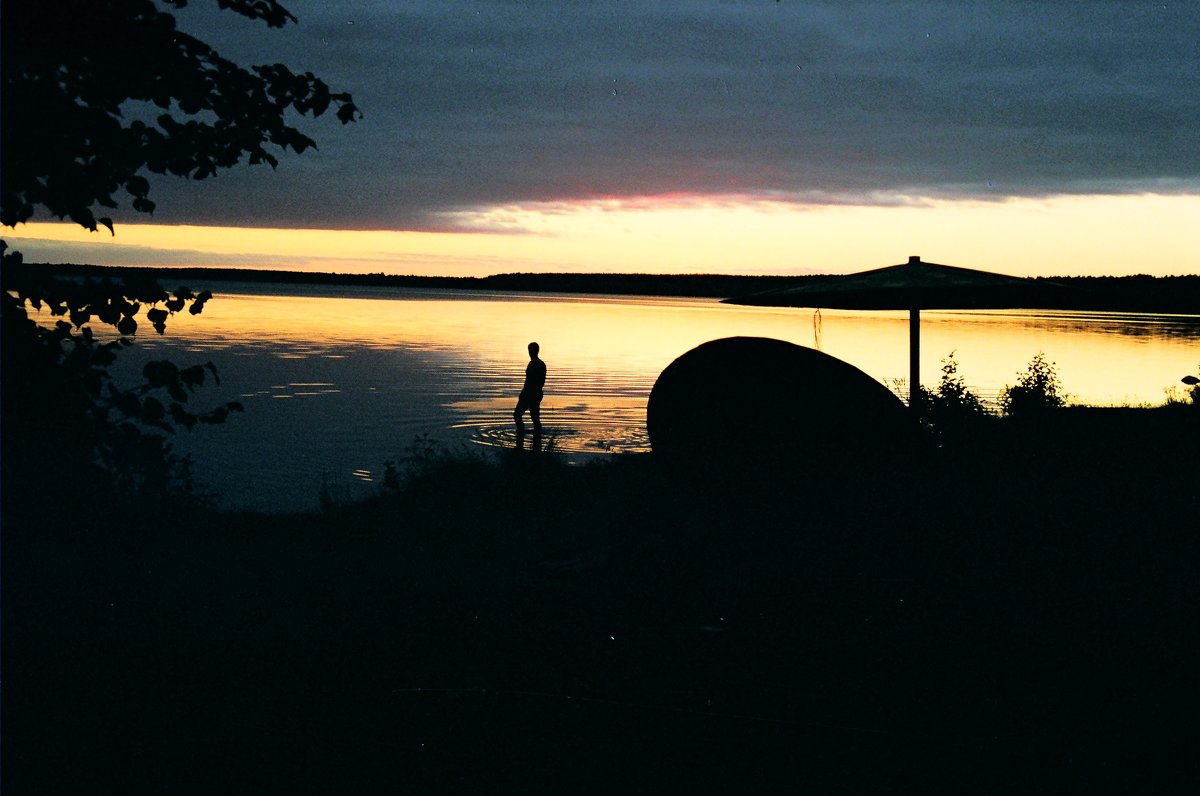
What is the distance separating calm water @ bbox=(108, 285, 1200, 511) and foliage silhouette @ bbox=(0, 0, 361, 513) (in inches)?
324

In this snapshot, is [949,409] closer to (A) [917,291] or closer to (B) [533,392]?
(A) [917,291]

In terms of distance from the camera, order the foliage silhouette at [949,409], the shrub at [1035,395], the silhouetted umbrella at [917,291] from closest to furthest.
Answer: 1. the silhouetted umbrella at [917,291]
2. the foliage silhouette at [949,409]
3. the shrub at [1035,395]

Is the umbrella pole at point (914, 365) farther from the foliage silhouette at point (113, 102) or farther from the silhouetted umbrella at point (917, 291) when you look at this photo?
the foliage silhouette at point (113, 102)

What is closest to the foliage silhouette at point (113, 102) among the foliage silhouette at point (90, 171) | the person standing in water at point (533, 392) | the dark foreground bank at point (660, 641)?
the foliage silhouette at point (90, 171)

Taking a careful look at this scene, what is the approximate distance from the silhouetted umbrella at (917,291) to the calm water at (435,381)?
0.83 metres

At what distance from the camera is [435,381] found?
4072 cm

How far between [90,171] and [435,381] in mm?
35726

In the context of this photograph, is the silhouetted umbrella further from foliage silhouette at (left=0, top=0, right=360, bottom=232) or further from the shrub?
foliage silhouette at (left=0, top=0, right=360, bottom=232)

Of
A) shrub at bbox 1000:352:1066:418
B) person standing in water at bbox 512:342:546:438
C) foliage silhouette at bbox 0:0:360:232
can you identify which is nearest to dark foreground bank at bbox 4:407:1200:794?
foliage silhouette at bbox 0:0:360:232

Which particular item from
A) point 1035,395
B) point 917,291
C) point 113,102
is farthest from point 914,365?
point 113,102

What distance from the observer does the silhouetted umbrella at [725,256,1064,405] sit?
1354 cm

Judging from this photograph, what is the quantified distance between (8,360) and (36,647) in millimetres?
2849

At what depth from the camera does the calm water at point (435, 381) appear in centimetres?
2283

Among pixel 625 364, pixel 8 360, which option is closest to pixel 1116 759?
pixel 8 360
